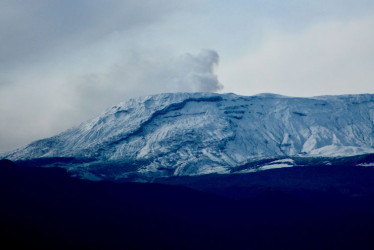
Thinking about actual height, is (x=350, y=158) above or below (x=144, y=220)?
above

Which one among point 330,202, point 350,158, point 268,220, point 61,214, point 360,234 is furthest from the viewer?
point 350,158

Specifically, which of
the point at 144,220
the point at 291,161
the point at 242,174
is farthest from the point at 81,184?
the point at 291,161

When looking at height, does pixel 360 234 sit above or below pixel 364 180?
below

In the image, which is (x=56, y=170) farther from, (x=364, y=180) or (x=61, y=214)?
(x=364, y=180)

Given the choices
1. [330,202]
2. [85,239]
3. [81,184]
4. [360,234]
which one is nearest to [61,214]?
[85,239]

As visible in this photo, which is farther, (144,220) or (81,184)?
(81,184)

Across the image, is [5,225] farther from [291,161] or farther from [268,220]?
[291,161]

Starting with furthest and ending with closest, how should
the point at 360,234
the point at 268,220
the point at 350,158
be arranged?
the point at 350,158, the point at 268,220, the point at 360,234

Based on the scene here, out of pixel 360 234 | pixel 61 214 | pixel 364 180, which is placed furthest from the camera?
pixel 364 180

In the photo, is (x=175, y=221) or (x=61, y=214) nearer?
(x=61, y=214)
